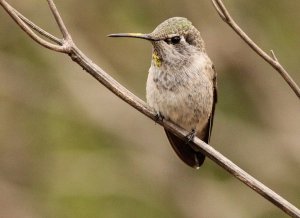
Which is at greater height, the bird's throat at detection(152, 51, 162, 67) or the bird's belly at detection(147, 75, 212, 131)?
the bird's throat at detection(152, 51, 162, 67)

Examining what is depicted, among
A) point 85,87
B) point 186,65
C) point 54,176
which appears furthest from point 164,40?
point 54,176

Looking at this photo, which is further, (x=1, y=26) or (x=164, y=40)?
(x=1, y=26)

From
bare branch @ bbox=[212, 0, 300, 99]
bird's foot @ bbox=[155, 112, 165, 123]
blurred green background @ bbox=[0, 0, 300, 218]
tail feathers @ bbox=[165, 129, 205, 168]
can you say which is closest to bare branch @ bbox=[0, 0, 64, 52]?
bare branch @ bbox=[212, 0, 300, 99]

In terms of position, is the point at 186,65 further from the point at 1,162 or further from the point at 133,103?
the point at 1,162

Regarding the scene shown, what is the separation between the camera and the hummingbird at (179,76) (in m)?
4.80

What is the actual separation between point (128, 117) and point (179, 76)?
344cm

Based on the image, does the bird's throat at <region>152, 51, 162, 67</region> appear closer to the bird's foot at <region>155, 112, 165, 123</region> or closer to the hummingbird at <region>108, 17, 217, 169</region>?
the hummingbird at <region>108, 17, 217, 169</region>

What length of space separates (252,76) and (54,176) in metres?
2.59

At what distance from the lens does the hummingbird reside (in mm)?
4805

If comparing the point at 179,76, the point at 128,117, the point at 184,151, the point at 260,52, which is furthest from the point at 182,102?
the point at 128,117

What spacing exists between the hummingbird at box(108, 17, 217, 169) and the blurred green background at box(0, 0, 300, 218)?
270 centimetres

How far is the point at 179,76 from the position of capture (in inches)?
193

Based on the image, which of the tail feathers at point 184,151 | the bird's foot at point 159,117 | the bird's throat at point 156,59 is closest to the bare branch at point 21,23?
the bird's foot at point 159,117

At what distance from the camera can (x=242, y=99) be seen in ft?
27.1
